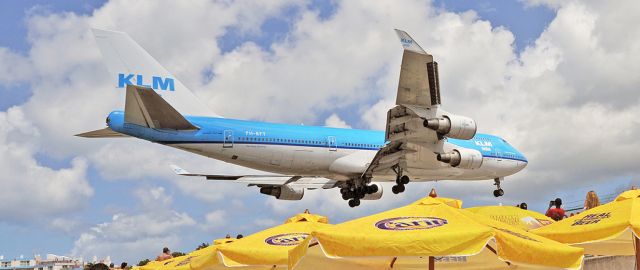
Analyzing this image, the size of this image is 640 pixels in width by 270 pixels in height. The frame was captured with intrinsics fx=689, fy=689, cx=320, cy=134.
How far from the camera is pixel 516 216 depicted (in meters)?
14.5

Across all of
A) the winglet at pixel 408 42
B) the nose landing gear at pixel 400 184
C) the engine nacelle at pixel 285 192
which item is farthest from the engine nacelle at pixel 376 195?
the winglet at pixel 408 42

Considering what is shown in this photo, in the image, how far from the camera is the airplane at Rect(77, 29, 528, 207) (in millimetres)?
23938

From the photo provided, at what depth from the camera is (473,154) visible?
27109 mm

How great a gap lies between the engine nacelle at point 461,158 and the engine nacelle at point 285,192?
9.77m

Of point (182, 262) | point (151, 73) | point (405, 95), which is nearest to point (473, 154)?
point (405, 95)

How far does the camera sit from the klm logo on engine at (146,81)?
1100 inches

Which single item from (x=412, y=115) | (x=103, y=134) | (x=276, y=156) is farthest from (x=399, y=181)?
(x=103, y=134)

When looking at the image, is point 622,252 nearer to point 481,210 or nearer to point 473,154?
point 481,210

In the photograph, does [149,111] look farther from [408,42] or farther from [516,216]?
[516,216]

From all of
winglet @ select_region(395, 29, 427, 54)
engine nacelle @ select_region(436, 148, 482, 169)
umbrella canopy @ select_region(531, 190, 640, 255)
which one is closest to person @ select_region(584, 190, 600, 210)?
umbrella canopy @ select_region(531, 190, 640, 255)

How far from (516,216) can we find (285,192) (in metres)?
20.9

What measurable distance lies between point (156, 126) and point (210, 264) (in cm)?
1441

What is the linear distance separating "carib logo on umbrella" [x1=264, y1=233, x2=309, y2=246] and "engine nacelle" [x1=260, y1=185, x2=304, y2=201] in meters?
23.3

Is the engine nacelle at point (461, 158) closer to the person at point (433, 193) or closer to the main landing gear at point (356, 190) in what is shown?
the main landing gear at point (356, 190)
